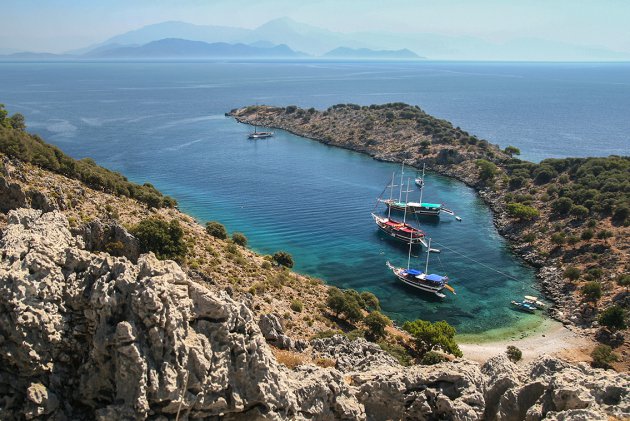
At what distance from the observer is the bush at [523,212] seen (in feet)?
264

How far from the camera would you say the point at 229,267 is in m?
49.3

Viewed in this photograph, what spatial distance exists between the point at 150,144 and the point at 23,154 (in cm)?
9193

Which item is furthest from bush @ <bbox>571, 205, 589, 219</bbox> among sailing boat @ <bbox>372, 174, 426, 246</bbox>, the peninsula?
the peninsula

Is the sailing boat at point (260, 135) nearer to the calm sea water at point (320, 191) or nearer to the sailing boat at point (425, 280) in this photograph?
the calm sea water at point (320, 191)

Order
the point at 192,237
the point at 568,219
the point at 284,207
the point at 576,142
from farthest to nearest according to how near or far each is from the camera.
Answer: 1. the point at 576,142
2. the point at 284,207
3. the point at 568,219
4. the point at 192,237

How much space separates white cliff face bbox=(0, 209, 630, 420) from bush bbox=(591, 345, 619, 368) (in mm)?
30147

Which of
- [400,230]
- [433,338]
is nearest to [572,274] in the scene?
[400,230]

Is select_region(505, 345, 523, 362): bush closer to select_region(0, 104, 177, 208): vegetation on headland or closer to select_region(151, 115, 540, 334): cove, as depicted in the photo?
select_region(151, 115, 540, 334): cove

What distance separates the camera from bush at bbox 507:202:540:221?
8050 cm

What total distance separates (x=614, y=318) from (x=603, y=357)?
Answer: 6505mm

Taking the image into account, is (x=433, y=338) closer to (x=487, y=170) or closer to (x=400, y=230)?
(x=400, y=230)

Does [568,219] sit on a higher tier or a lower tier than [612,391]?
A: lower

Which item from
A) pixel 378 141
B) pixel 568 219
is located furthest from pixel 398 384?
pixel 378 141

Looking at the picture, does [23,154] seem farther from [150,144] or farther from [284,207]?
[150,144]
